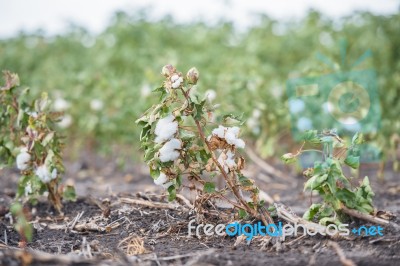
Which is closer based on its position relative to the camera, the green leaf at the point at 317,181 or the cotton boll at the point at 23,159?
the green leaf at the point at 317,181

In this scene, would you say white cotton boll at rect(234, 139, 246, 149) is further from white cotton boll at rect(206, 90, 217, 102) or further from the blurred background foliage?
the blurred background foliage

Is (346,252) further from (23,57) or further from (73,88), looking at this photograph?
(23,57)

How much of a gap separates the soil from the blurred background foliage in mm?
1361

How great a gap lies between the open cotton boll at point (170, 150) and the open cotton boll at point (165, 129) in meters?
0.02

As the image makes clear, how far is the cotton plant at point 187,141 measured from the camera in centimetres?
204

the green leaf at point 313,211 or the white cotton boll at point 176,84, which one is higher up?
the white cotton boll at point 176,84

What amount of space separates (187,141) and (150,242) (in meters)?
0.41

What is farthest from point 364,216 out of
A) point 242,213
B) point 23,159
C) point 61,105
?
point 61,105

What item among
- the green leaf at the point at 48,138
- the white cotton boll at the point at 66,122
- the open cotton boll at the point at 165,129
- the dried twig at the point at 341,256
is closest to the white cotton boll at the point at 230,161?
the open cotton boll at the point at 165,129

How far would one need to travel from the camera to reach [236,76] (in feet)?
14.4

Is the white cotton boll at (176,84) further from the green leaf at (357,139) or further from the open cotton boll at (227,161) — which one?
the green leaf at (357,139)

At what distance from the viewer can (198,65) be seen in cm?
578

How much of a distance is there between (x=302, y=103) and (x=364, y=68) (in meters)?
1.13

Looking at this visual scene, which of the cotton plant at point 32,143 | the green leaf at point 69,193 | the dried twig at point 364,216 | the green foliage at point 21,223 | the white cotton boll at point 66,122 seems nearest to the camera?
the green foliage at point 21,223
